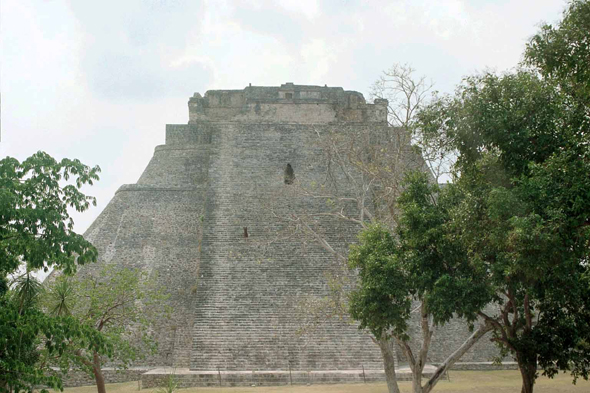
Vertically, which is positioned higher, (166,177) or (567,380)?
(166,177)

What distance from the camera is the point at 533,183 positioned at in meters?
6.25

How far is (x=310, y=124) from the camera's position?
61.5 ft

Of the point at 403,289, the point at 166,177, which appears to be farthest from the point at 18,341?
the point at 166,177

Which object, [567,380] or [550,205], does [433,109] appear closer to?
[550,205]

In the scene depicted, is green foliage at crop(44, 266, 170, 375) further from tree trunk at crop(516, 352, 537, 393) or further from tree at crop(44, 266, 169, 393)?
tree trunk at crop(516, 352, 537, 393)

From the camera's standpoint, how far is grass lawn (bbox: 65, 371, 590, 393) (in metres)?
10.8

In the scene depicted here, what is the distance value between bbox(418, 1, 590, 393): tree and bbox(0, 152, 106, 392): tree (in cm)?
409

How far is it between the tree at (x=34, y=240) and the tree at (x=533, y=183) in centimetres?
409

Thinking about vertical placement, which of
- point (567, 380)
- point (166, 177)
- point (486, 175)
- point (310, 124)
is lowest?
point (567, 380)

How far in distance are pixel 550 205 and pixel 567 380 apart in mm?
7399

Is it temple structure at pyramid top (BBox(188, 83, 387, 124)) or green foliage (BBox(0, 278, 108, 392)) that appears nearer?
green foliage (BBox(0, 278, 108, 392))

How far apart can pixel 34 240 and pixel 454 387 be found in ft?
25.9

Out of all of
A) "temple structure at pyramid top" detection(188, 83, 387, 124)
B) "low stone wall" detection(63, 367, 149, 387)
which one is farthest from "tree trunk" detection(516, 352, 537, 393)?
"temple structure at pyramid top" detection(188, 83, 387, 124)

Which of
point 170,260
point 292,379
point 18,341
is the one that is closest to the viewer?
point 18,341
